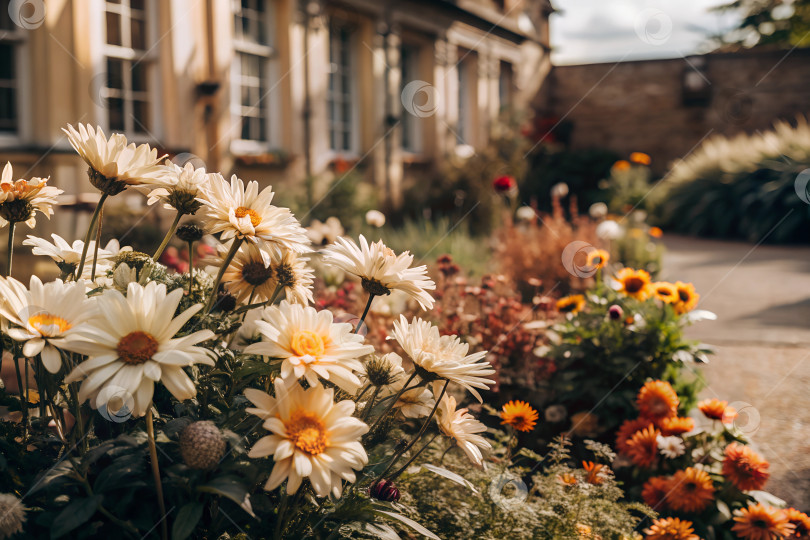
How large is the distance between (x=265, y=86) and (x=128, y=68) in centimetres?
194

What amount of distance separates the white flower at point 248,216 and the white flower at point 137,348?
186mm

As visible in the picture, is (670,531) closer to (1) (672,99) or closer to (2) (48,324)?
(2) (48,324)

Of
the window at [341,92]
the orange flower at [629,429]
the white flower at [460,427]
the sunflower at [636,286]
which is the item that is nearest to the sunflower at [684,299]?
the sunflower at [636,286]

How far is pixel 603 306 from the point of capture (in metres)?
3.18

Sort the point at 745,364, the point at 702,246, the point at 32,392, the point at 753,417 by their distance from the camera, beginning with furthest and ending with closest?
1. the point at 702,246
2. the point at 745,364
3. the point at 753,417
4. the point at 32,392

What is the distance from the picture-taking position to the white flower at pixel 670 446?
238cm

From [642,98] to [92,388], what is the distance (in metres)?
18.6

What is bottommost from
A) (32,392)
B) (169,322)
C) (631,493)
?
(631,493)

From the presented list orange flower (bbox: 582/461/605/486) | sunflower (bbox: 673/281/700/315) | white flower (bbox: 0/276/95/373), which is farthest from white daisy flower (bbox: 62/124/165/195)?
sunflower (bbox: 673/281/700/315)

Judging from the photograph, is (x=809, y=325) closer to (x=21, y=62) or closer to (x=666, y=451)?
(x=666, y=451)

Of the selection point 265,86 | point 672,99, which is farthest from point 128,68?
point 672,99

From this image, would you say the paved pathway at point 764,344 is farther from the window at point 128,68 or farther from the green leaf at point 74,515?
the window at point 128,68

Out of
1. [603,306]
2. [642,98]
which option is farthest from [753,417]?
[642,98]

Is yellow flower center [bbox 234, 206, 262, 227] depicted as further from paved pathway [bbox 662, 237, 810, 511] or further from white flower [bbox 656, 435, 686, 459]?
paved pathway [bbox 662, 237, 810, 511]
